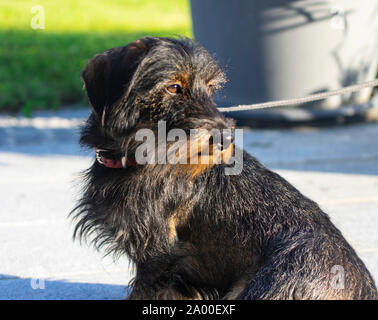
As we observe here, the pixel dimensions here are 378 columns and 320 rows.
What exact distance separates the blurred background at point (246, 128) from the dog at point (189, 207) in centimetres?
102

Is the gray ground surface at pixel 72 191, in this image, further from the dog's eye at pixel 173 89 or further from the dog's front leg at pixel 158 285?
the dog's eye at pixel 173 89

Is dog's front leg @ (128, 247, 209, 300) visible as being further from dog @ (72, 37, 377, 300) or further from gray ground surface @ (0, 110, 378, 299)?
gray ground surface @ (0, 110, 378, 299)

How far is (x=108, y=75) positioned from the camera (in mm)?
3008

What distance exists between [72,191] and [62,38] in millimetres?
6940

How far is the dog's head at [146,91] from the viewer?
9.71ft

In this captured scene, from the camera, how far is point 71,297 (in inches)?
157

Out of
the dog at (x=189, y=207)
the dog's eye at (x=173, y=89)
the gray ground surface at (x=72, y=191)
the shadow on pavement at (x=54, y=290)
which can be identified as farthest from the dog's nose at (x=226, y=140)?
the shadow on pavement at (x=54, y=290)

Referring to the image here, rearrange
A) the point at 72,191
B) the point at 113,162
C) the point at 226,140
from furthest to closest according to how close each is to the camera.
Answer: the point at 72,191, the point at 113,162, the point at 226,140

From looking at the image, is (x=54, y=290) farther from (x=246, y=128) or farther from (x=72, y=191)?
(x=246, y=128)

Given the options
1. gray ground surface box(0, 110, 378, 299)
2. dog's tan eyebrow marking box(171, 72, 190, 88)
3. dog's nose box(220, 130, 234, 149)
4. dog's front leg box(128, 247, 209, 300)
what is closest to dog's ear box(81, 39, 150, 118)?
dog's tan eyebrow marking box(171, 72, 190, 88)

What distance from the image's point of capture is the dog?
2.95 meters

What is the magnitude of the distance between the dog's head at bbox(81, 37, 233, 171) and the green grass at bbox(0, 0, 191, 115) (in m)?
5.74

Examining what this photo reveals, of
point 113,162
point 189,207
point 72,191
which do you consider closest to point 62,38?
point 72,191
